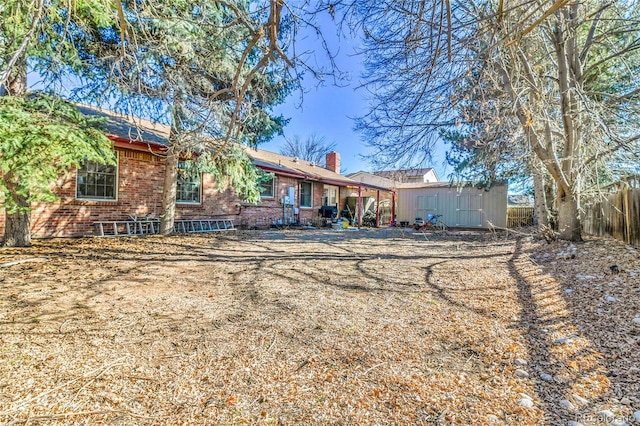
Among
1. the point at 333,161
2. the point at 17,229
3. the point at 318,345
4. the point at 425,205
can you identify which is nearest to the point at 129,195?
the point at 17,229

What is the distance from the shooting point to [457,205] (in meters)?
17.0

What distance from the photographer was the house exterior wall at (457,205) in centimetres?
1580

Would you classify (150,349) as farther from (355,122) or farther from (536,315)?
(355,122)

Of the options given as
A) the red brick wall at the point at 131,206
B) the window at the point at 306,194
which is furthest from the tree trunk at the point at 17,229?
the window at the point at 306,194

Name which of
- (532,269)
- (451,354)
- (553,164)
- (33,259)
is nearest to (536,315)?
(451,354)

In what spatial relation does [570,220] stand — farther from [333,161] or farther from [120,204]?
[333,161]

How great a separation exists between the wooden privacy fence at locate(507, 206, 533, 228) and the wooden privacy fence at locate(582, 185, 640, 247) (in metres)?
8.25

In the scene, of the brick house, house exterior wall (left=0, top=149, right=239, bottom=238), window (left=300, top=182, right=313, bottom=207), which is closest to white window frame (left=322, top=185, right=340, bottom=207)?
window (left=300, top=182, right=313, bottom=207)

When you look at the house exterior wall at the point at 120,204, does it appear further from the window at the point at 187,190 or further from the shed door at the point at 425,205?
the shed door at the point at 425,205

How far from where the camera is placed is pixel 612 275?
13.2 ft

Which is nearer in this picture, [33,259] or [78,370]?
[78,370]

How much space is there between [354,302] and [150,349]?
6.77 ft

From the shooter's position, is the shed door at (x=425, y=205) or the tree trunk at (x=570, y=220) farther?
the shed door at (x=425, y=205)

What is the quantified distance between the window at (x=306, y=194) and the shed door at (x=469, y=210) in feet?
26.1
